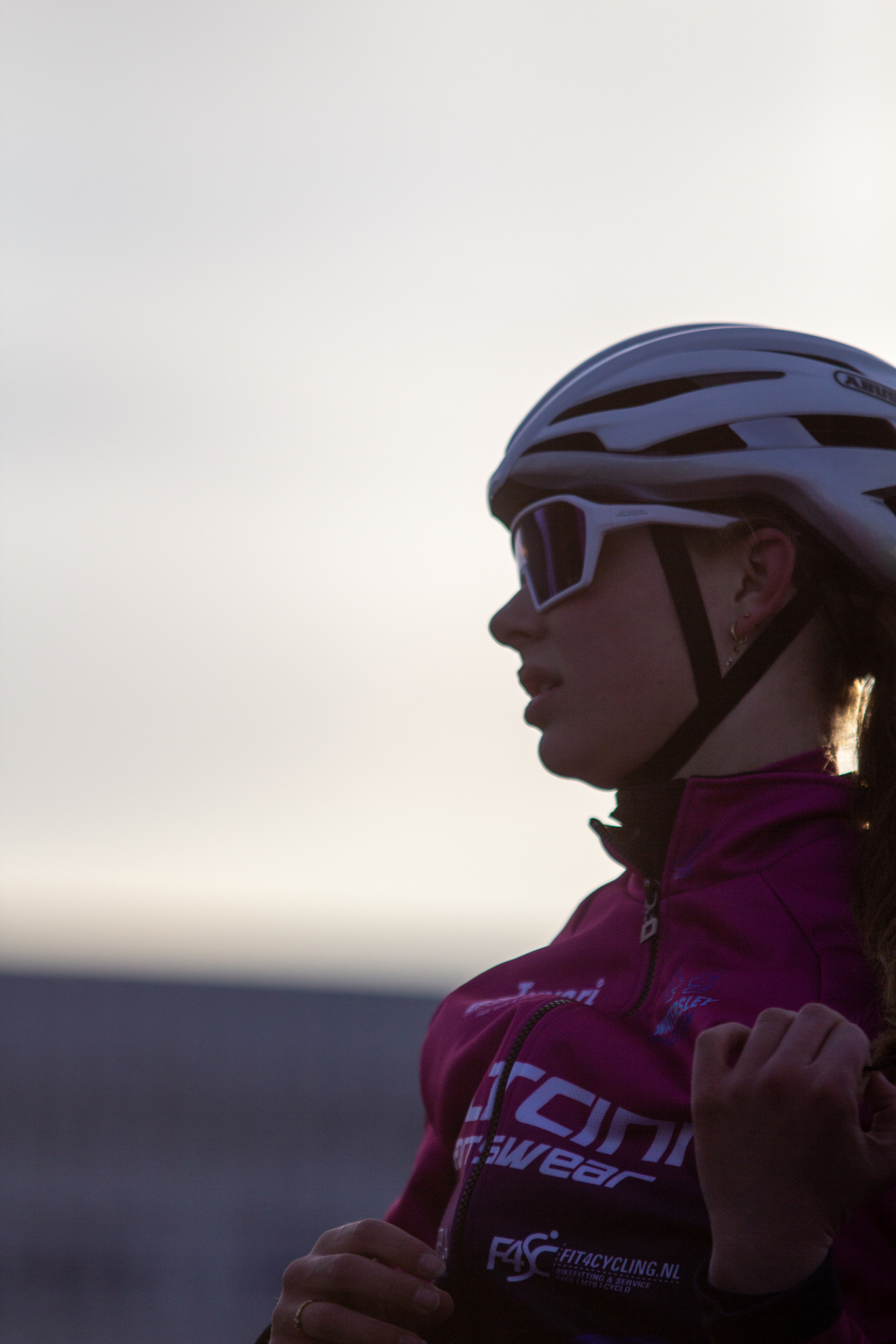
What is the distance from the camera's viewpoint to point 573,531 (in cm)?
357

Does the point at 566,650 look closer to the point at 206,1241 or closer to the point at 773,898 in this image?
the point at 773,898

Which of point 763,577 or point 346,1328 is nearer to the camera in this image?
point 346,1328

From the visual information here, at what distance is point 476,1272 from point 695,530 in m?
1.74

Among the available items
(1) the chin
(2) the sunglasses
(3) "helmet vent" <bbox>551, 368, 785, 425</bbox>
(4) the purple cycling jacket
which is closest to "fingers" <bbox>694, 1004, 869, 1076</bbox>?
(4) the purple cycling jacket

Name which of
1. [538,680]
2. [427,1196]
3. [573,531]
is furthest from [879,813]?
[427,1196]

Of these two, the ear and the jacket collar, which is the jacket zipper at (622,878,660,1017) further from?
the ear

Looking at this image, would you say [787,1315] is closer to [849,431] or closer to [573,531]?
[573,531]

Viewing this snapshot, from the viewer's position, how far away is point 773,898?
3.01 meters

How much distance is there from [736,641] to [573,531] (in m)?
0.47

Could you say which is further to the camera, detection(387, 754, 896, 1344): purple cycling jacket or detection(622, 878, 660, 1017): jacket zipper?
detection(622, 878, 660, 1017): jacket zipper

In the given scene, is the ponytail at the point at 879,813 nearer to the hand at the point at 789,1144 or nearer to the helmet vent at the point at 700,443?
the hand at the point at 789,1144

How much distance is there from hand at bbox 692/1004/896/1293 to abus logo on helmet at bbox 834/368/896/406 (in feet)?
6.65

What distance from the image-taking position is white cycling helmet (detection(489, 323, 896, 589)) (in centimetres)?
357

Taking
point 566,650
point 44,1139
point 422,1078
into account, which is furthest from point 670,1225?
point 44,1139
